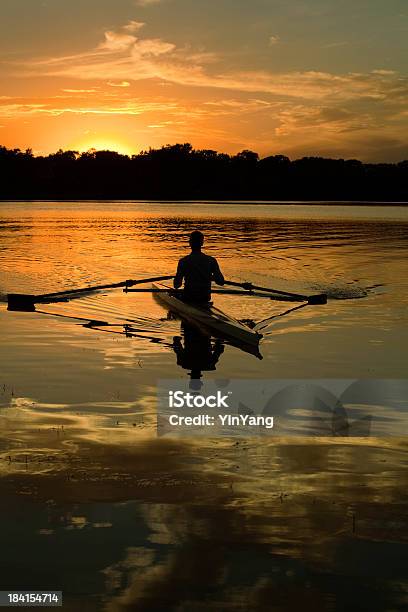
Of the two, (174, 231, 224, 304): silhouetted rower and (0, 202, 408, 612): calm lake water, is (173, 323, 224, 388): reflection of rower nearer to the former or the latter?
(0, 202, 408, 612): calm lake water

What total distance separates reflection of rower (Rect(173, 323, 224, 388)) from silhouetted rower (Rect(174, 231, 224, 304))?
94 cm

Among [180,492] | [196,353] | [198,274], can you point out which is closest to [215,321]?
[196,353]

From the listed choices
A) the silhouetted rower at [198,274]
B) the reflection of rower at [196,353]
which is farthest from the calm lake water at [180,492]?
the silhouetted rower at [198,274]

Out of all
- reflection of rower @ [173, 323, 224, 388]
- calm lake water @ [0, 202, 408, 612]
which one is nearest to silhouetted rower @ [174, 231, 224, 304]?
reflection of rower @ [173, 323, 224, 388]

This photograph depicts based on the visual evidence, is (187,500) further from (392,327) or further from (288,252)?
(288,252)

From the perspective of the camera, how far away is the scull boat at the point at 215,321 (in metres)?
17.4

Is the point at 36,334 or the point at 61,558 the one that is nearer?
the point at 61,558

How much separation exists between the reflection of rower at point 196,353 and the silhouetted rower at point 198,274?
94cm

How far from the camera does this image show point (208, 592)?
6.52m

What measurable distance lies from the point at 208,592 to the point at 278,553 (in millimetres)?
917

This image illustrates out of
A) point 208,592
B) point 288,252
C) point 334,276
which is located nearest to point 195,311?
point 208,592

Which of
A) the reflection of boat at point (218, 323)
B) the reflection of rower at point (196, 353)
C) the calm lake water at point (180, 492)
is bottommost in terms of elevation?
the calm lake water at point (180, 492)

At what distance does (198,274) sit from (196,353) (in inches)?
147

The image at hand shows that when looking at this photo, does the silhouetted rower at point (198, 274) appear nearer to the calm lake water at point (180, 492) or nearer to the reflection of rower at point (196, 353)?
the reflection of rower at point (196, 353)
